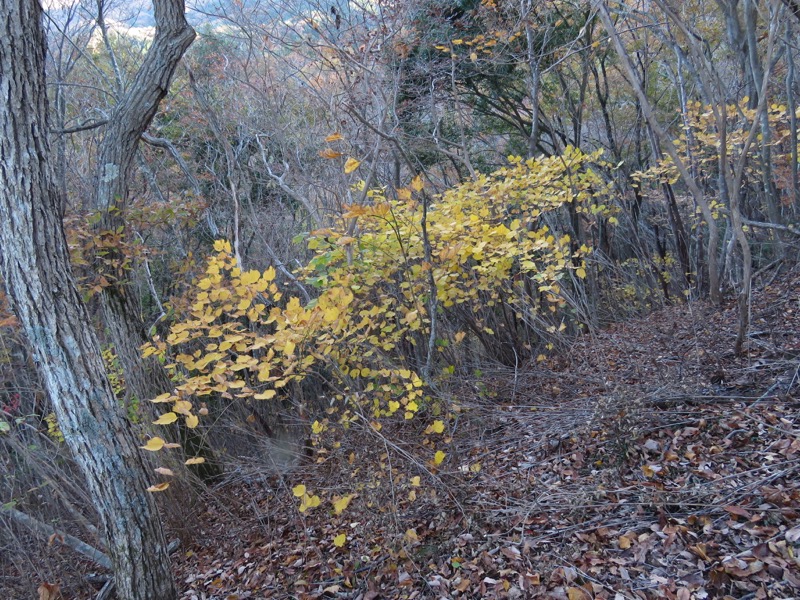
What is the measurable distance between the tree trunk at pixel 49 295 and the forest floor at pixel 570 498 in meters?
1.16

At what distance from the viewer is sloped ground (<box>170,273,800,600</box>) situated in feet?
8.41

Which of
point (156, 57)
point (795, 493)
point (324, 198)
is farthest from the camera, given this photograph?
point (324, 198)

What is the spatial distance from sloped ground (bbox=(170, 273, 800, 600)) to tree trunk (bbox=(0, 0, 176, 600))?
117 centimetres

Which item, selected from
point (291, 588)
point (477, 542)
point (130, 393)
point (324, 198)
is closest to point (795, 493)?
point (477, 542)

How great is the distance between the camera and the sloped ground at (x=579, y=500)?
2.56 metres

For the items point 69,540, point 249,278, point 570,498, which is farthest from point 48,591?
point 570,498

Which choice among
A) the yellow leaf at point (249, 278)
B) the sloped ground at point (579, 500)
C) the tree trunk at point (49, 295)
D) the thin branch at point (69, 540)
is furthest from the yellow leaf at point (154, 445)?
the thin branch at point (69, 540)

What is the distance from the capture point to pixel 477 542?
3.21 meters

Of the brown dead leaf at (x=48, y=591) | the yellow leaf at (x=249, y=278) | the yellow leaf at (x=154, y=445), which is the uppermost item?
the yellow leaf at (x=249, y=278)

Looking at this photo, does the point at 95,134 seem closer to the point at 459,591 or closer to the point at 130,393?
the point at 130,393

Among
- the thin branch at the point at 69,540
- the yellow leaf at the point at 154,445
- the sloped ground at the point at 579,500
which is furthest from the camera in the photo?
the thin branch at the point at 69,540

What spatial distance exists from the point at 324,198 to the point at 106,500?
21.9ft

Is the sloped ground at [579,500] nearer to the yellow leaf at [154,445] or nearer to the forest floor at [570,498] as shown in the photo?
the forest floor at [570,498]

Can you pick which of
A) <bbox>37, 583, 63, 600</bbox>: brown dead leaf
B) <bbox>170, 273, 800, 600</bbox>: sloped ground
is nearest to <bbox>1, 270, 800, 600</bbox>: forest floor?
<bbox>170, 273, 800, 600</bbox>: sloped ground
